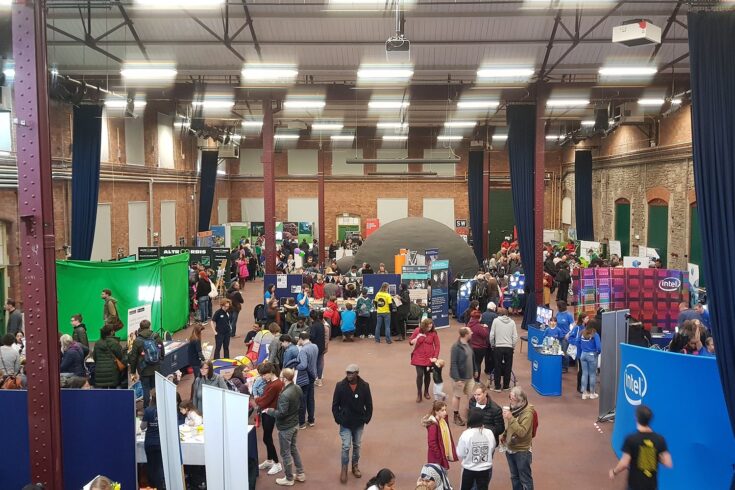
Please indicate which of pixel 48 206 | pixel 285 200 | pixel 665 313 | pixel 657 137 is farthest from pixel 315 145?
pixel 48 206

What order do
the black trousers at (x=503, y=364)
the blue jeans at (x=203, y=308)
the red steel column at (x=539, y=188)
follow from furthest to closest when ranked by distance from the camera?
the blue jeans at (x=203, y=308) < the red steel column at (x=539, y=188) < the black trousers at (x=503, y=364)

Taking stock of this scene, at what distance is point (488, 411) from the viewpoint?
20.8ft

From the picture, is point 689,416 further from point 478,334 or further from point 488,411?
point 478,334

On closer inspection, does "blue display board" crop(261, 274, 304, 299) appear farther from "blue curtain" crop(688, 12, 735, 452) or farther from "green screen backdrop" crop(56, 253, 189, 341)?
"blue curtain" crop(688, 12, 735, 452)

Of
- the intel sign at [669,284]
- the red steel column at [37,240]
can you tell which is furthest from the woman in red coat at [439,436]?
the intel sign at [669,284]

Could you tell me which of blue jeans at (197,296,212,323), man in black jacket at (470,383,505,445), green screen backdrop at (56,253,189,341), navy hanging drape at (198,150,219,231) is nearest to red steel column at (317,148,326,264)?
navy hanging drape at (198,150,219,231)

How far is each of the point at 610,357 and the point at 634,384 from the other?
159 cm

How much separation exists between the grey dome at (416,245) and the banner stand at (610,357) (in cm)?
1092

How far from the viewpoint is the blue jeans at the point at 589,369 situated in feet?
32.3

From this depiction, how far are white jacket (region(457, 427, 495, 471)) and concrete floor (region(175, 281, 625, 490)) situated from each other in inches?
55.0

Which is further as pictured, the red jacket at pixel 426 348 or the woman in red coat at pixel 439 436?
the red jacket at pixel 426 348

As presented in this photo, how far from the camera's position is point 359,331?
1490 cm

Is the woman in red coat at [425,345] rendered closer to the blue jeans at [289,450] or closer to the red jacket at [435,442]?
the blue jeans at [289,450]

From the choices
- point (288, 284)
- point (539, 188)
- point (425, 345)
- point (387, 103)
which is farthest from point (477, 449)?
point (387, 103)
